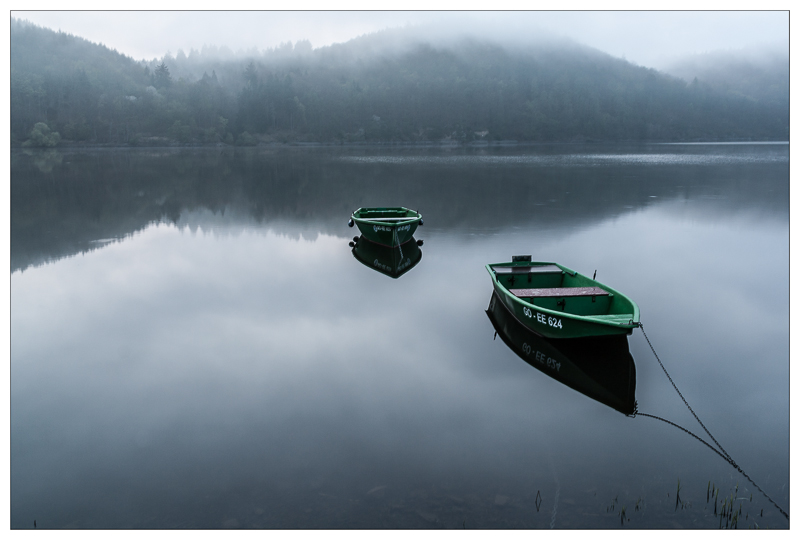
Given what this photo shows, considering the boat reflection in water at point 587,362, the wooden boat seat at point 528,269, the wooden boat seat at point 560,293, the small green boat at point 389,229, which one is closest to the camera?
the boat reflection in water at point 587,362

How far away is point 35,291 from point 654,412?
1689cm

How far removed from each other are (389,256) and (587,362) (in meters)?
10.8

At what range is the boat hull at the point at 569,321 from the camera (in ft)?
33.2

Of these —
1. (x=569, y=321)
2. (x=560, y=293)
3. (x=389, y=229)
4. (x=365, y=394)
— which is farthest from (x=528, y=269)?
(x=389, y=229)

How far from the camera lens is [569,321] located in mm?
10586

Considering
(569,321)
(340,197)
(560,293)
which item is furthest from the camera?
(340,197)

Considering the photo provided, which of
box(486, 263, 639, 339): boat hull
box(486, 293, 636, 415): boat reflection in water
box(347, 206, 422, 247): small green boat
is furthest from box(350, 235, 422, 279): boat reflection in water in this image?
box(486, 263, 639, 339): boat hull

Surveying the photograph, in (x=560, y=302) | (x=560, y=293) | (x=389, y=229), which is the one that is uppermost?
(x=389, y=229)

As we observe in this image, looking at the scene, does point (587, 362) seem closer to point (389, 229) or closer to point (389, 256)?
point (389, 229)

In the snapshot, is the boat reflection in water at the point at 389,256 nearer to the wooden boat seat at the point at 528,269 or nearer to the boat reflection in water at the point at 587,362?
the wooden boat seat at the point at 528,269

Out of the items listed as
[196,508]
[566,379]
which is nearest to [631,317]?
[566,379]

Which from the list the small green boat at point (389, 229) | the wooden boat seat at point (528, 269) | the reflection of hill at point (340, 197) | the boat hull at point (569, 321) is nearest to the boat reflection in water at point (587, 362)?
the boat hull at point (569, 321)

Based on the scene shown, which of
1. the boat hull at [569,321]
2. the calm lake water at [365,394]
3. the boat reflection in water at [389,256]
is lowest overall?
the calm lake water at [365,394]

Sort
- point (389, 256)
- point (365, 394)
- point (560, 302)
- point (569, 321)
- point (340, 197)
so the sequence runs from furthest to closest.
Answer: point (340, 197)
point (389, 256)
point (560, 302)
point (569, 321)
point (365, 394)
